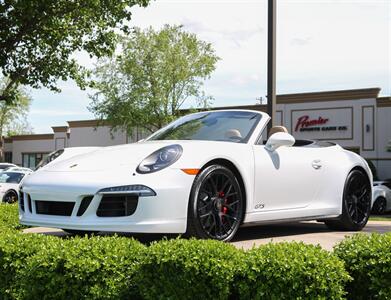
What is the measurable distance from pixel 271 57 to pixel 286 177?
4.53 metres

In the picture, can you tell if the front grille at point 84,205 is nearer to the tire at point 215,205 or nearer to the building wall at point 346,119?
the tire at point 215,205

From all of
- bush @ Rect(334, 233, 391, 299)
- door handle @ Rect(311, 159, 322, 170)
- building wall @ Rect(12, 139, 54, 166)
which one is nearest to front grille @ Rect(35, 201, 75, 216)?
bush @ Rect(334, 233, 391, 299)

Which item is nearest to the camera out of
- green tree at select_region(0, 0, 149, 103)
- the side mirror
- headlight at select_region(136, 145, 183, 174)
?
headlight at select_region(136, 145, 183, 174)

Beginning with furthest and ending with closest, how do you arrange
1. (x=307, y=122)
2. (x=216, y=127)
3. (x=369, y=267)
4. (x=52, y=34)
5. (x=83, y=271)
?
(x=307, y=122) < (x=52, y=34) < (x=216, y=127) < (x=83, y=271) < (x=369, y=267)

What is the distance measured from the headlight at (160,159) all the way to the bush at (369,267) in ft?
5.58

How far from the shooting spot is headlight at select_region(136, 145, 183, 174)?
493 cm

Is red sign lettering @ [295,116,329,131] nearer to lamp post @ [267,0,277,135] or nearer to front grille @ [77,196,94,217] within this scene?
lamp post @ [267,0,277,135]

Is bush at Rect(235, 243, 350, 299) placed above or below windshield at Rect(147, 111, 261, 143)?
below

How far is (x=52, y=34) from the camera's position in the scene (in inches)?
645

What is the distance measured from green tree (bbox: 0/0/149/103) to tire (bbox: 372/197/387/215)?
10.7 meters

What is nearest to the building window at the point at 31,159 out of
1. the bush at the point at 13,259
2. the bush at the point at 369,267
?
the bush at the point at 13,259

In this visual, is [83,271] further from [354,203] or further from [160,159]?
[354,203]

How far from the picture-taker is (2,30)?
52.1 ft

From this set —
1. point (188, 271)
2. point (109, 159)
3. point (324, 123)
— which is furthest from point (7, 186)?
point (324, 123)
